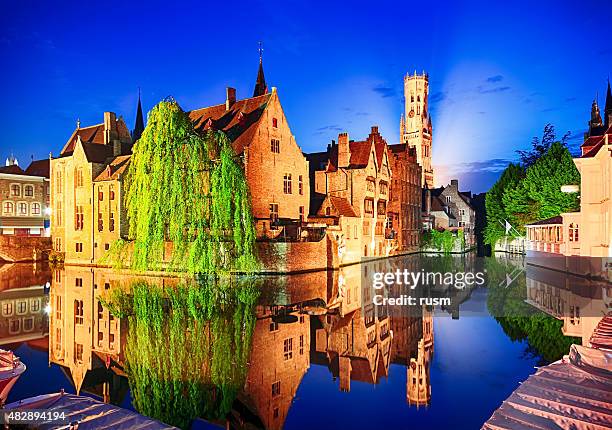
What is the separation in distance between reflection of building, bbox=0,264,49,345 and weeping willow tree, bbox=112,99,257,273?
18.6 feet

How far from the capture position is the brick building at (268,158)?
36.8m

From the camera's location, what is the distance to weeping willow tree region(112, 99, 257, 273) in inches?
1099

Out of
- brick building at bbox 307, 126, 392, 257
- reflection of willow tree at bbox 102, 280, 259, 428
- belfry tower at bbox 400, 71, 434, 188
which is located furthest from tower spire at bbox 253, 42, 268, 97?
belfry tower at bbox 400, 71, 434, 188

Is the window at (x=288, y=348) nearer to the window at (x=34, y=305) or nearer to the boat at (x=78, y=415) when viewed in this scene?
the boat at (x=78, y=415)

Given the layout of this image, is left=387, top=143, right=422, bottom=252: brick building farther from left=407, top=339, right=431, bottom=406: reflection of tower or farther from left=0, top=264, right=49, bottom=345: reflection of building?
left=407, top=339, right=431, bottom=406: reflection of tower

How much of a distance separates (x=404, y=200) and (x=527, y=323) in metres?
43.2

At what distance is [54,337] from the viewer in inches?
594

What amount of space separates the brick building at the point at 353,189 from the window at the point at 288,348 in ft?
94.3

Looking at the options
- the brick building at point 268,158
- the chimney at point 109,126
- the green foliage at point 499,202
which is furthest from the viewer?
the green foliage at point 499,202

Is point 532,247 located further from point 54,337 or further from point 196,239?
point 54,337

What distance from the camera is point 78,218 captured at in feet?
140

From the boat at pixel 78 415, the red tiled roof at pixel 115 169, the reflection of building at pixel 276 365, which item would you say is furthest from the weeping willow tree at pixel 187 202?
the boat at pixel 78 415

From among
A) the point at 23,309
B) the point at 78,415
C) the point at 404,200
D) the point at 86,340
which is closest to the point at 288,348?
the point at 86,340

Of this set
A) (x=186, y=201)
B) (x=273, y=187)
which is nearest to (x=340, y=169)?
(x=273, y=187)
